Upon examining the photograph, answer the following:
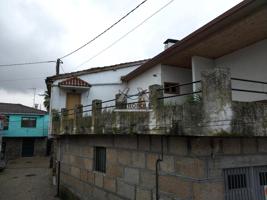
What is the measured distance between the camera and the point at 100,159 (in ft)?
28.6

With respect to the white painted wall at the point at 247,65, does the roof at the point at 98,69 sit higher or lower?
higher

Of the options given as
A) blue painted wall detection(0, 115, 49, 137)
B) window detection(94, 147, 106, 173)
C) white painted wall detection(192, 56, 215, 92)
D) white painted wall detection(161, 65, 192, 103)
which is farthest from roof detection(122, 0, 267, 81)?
A: blue painted wall detection(0, 115, 49, 137)

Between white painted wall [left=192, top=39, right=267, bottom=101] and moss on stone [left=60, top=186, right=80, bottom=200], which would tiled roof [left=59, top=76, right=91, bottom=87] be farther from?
white painted wall [left=192, top=39, right=267, bottom=101]

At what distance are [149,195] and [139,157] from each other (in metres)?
1.00

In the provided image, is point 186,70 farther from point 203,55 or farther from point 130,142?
point 130,142

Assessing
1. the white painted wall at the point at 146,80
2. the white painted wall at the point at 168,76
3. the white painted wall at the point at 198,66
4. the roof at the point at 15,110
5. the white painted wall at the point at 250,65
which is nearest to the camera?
the white painted wall at the point at 250,65

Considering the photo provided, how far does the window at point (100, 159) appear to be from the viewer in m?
8.48

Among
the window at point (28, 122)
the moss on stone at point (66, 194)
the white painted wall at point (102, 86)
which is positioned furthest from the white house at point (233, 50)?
the window at point (28, 122)

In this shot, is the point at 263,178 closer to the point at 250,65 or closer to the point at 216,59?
the point at 250,65

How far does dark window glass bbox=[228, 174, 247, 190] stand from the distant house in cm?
2955

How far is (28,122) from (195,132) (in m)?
30.6

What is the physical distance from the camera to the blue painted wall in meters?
30.1

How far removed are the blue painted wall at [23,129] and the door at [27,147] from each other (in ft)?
4.62

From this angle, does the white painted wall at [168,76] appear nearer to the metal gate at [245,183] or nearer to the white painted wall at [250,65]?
the white painted wall at [250,65]
